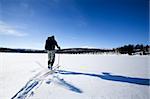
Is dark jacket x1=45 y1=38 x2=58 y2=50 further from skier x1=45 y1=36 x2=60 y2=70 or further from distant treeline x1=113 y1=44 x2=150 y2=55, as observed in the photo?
distant treeline x1=113 y1=44 x2=150 y2=55

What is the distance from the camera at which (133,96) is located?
4539 millimetres

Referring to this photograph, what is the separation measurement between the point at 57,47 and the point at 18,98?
7.24m

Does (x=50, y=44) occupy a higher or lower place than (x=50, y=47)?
higher

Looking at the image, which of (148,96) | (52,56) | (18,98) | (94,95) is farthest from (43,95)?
(52,56)

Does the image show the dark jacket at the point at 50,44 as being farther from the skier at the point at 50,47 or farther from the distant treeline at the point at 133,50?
the distant treeline at the point at 133,50

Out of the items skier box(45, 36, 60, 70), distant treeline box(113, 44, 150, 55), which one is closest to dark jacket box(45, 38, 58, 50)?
skier box(45, 36, 60, 70)

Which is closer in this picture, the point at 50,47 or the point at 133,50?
the point at 50,47

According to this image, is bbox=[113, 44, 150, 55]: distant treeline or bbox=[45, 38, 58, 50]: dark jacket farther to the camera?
bbox=[113, 44, 150, 55]: distant treeline

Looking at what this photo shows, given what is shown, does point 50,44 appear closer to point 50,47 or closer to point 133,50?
point 50,47

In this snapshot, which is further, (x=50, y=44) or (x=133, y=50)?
(x=133, y=50)

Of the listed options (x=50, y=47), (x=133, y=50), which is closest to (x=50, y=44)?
(x=50, y=47)

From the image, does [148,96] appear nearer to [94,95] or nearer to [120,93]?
[120,93]

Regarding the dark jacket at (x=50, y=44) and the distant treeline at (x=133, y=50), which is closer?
the dark jacket at (x=50, y=44)

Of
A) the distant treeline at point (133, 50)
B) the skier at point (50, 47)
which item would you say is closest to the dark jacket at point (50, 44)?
the skier at point (50, 47)
